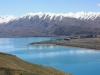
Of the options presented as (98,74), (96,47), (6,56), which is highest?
(96,47)

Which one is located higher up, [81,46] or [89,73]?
[81,46]

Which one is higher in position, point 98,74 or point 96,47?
point 96,47

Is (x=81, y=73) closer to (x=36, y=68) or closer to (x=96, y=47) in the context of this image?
(x=36, y=68)

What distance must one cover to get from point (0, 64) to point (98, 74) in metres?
29.9

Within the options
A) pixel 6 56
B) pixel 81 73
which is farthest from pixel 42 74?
pixel 81 73

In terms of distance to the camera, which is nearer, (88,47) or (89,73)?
(89,73)

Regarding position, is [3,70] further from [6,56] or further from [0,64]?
[6,56]

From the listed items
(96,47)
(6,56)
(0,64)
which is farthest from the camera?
(96,47)

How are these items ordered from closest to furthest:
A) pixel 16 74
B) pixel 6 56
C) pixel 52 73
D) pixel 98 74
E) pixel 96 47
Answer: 1. pixel 16 74
2. pixel 52 73
3. pixel 6 56
4. pixel 98 74
5. pixel 96 47

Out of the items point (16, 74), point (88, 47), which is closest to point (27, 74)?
point (16, 74)

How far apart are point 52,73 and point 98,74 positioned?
1888cm

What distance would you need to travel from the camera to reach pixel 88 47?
13975 cm

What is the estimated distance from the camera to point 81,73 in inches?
2454

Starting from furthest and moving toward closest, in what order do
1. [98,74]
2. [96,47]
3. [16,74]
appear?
[96,47], [98,74], [16,74]
